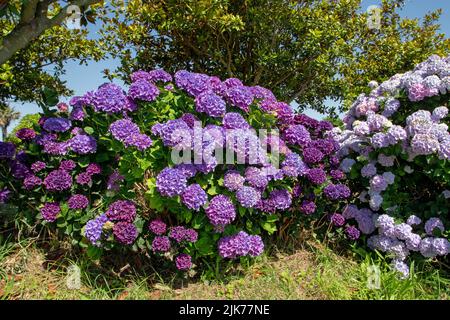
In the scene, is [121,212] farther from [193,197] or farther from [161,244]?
[193,197]

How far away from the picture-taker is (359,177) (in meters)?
3.72

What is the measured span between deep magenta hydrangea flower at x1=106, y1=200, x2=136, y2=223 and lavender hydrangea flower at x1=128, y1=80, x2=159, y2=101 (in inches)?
31.1

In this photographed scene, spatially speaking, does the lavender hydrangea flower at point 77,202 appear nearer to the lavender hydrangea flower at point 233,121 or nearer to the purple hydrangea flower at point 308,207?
the lavender hydrangea flower at point 233,121

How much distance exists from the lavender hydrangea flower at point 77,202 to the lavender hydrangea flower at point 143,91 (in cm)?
88

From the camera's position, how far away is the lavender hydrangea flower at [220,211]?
2.76 metres

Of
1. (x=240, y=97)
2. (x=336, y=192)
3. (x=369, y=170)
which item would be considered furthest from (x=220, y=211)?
(x=369, y=170)

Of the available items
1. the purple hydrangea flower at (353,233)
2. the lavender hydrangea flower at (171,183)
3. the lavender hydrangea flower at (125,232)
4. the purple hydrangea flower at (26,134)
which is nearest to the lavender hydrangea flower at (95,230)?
the lavender hydrangea flower at (125,232)

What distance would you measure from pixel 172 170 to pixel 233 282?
102cm

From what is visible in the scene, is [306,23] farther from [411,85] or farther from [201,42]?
[411,85]

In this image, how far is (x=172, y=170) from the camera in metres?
2.71

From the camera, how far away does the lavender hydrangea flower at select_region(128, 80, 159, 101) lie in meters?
2.92

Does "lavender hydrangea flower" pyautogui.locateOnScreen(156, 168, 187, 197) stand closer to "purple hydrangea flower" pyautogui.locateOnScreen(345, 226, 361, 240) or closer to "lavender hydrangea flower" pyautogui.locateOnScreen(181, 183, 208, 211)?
"lavender hydrangea flower" pyautogui.locateOnScreen(181, 183, 208, 211)
